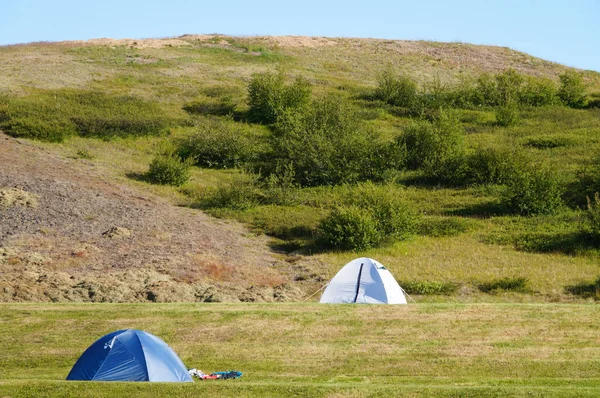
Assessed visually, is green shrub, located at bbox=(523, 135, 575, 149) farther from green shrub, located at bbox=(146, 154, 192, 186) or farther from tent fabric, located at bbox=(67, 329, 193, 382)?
tent fabric, located at bbox=(67, 329, 193, 382)

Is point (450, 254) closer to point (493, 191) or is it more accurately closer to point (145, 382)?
point (493, 191)

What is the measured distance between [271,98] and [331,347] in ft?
138

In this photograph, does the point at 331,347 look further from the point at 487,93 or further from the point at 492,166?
the point at 487,93

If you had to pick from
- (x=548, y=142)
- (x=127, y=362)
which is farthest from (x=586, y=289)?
(x=548, y=142)

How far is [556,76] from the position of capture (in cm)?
8806

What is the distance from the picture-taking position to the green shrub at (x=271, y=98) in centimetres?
6028

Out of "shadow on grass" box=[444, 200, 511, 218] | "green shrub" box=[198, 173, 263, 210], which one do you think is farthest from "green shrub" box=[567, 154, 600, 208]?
"green shrub" box=[198, 173, 263, 210]

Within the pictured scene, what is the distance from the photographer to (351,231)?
36188 mm

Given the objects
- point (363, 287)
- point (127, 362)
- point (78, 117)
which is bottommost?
point (363, 287)

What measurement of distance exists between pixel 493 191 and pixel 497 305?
878 inches

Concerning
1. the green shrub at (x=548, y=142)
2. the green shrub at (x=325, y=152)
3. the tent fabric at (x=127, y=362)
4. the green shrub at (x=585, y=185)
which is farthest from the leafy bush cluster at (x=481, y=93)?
the tent fabric at (x=127, y=362)

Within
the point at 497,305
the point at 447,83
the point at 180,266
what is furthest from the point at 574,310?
the point at 447,83

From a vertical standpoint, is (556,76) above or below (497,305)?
above

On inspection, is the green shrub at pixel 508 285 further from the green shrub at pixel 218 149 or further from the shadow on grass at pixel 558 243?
the green shrub at pixel 218 149
